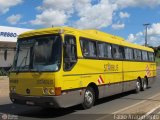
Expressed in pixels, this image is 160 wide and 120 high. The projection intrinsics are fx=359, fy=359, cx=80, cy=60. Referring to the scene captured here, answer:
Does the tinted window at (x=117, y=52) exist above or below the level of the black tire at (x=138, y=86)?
above

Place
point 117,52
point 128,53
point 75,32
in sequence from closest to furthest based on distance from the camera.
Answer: point 75,32 < point 117,52 < point 128,53

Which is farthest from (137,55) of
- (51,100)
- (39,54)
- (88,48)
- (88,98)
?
(51,100)

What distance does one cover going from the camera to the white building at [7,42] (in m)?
34.8

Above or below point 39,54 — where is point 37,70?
below

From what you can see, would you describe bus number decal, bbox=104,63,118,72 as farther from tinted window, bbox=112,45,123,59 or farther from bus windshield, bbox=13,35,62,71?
bus windshield, bbox=13,35,62,71

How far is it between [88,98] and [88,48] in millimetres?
1910

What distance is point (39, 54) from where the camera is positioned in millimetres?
11969

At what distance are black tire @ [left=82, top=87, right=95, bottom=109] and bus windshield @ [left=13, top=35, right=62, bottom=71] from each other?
7.73 ft

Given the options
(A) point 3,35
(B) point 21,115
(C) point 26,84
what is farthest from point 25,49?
(A) point 3,35

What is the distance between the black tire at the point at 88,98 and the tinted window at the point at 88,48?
4.40 ft

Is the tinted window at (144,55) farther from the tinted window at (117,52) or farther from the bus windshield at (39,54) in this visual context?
the bus windshield at (39,54)

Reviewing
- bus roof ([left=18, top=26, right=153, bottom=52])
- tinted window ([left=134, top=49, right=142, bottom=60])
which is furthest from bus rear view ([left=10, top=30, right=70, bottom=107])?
tinted window ([left=134, top=49, right=142, bottom=60])

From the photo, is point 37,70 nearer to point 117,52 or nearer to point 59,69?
point 59,69

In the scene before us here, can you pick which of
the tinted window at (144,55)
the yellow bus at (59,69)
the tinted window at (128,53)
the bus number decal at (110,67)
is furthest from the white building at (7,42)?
the yellow bus at (59,69)
